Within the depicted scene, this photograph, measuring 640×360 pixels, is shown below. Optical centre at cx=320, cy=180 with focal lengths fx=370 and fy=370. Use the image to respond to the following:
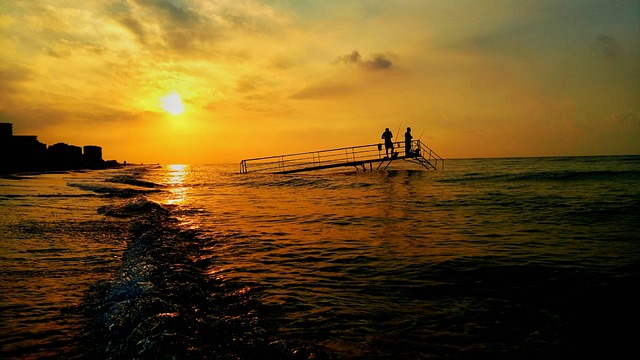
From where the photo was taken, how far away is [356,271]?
6.57 metres

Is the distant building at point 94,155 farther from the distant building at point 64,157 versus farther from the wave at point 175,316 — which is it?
the wave at point 175,316

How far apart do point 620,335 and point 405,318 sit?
7.37 ft

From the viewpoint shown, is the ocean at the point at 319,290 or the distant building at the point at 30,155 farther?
the distant building at the point at 30,155

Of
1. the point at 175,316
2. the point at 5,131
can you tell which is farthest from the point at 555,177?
the point at 5,131

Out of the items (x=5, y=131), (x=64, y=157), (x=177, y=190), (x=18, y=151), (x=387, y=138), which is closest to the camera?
(x=177, y=190)

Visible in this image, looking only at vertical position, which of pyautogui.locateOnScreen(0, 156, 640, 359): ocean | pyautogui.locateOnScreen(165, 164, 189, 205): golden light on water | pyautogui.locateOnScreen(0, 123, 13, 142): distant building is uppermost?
pyautogui.locateOnScreen(0, 123, 13, 142): distant building

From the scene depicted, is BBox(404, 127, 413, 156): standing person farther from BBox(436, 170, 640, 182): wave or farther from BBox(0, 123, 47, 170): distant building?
BBox(0, 123, 47, 170): distant building

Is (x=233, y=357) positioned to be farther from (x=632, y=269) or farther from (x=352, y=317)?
(x=632, y=269)

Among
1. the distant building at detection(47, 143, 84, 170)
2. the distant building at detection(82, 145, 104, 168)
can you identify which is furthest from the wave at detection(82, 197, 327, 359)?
the distant building at detection(82, 145, 104, 168)

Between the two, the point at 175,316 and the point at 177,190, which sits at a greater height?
the point at 177,190

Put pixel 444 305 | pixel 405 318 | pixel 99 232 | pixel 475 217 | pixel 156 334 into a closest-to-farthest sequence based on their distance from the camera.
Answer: pixel 156 334
pixel 405 318
pixel 444 305
pixel 99 232
pixel 475 217

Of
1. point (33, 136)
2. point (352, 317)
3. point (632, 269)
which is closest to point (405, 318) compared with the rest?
point (352, 317)

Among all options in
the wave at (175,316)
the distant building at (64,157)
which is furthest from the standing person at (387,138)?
the distant building at (64,157)

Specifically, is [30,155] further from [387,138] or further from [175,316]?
[175,316]
